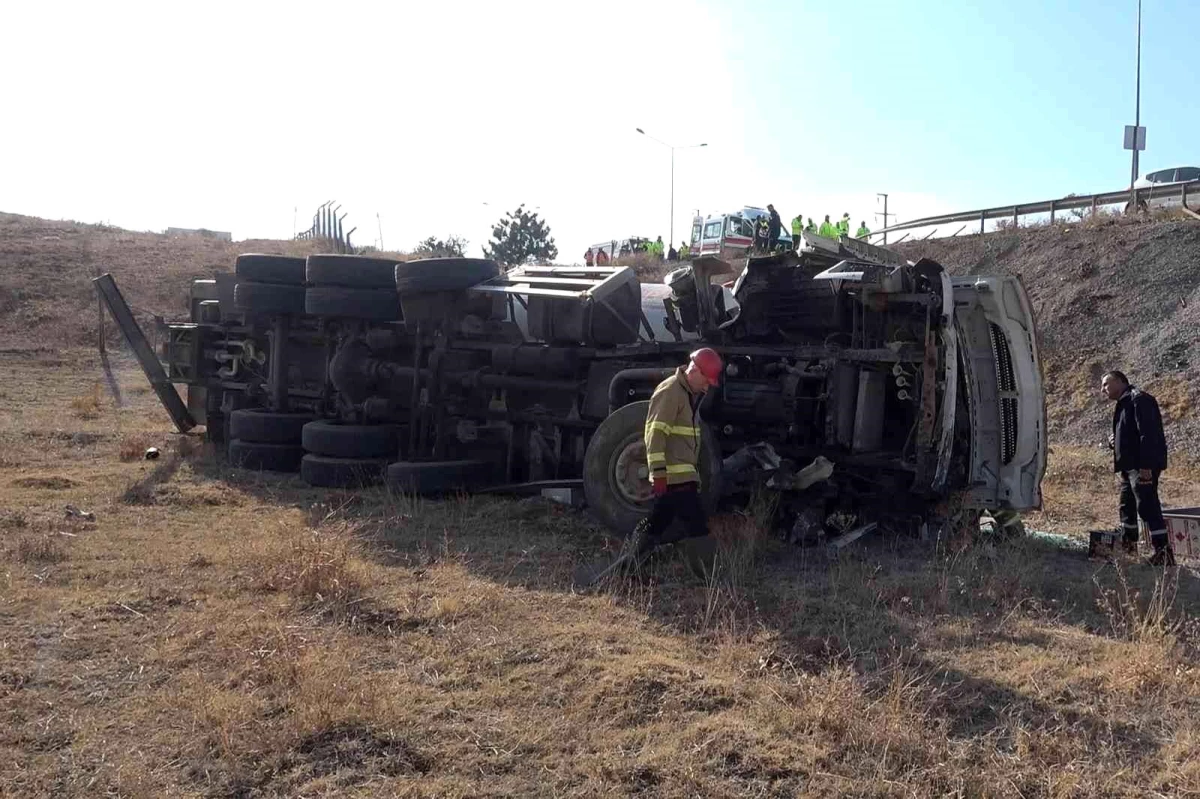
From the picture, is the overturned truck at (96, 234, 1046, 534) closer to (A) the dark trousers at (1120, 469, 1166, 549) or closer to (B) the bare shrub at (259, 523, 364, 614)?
(A) the dark trousers at (1120, 469, 1166, 549)

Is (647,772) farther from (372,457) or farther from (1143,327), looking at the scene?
(1143,327)

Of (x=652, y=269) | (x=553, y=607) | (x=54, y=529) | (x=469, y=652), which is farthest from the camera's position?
(x=652, y=269)

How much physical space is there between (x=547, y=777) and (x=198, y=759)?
3.86 ft

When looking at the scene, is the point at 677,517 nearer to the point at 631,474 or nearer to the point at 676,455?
the point at 676,455

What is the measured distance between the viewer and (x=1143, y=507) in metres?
7.18

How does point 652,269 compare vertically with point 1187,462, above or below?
above

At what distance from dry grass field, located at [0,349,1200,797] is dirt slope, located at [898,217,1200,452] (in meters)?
8.61

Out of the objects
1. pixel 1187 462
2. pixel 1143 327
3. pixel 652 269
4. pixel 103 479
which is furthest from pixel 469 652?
pixel 652 269

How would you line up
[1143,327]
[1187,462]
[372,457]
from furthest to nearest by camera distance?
[1143,327]
[1187,462]
[372,457]

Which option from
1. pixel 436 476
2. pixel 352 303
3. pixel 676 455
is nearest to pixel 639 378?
pixel 676 455

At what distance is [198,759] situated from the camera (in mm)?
3623

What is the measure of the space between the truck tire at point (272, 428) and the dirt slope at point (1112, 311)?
33.8 ft

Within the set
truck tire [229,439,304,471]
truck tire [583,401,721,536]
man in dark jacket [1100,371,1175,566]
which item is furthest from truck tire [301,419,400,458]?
man in dark jacket [1100,371,1175,566]

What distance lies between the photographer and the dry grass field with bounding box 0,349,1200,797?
354 cm
